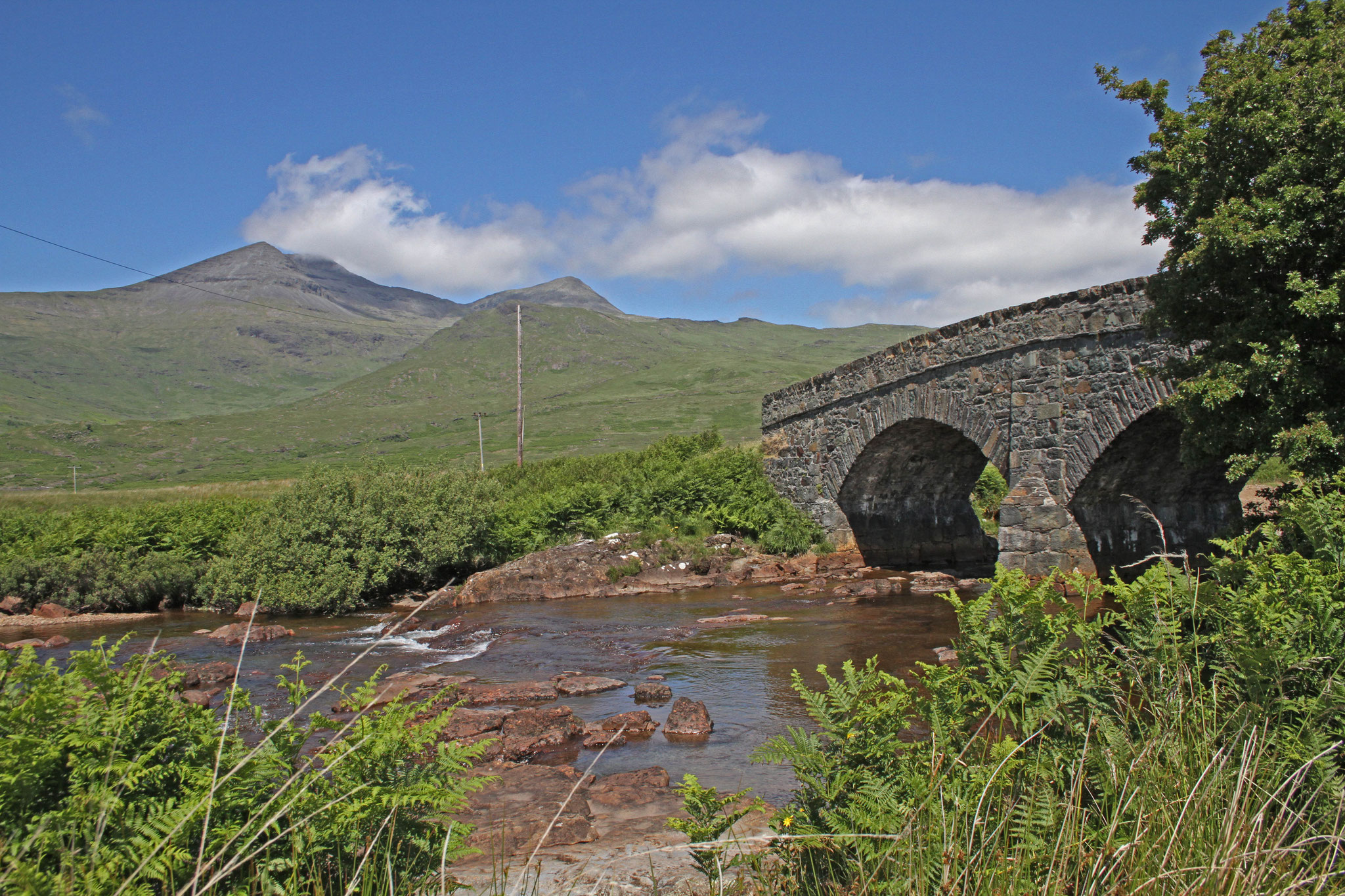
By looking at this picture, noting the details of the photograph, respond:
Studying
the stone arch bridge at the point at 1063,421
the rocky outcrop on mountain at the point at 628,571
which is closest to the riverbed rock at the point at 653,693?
the stone arch bridge at the point at 1063,421

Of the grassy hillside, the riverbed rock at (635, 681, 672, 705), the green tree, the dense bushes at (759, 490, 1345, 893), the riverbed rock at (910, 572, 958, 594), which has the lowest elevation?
the riverbed rock at (635, 681, 672, 705)

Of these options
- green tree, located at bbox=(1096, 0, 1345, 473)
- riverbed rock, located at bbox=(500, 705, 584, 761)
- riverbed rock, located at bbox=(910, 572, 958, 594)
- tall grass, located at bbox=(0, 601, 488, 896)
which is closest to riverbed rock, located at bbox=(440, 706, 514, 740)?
riverbed rock, located at bbox=(500, 705, 584, 761)

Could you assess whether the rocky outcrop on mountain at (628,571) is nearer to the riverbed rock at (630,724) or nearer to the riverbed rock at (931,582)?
the riverbed rock at (931,582)

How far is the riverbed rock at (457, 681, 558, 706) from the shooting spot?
8.12 meters

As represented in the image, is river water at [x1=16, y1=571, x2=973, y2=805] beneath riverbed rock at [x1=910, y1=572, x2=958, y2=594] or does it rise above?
beneath

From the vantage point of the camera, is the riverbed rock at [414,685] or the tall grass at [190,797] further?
the riverbed rock at [414,685]

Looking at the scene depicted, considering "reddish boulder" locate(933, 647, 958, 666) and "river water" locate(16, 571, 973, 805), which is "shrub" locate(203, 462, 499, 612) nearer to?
"river water" locate(16, 571, 973, 805)

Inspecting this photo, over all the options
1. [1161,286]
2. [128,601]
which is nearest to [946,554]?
[1161,286]

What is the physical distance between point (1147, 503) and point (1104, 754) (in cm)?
1075

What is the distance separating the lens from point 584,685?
28.0 ft

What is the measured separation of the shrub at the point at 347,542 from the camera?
1504 centimetres

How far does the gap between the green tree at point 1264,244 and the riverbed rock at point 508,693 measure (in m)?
6.32

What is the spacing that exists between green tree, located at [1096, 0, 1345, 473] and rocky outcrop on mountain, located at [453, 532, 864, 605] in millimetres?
10259

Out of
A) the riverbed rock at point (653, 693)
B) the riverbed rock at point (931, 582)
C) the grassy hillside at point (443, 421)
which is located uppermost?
the grassy hillside at point (443, 421)
